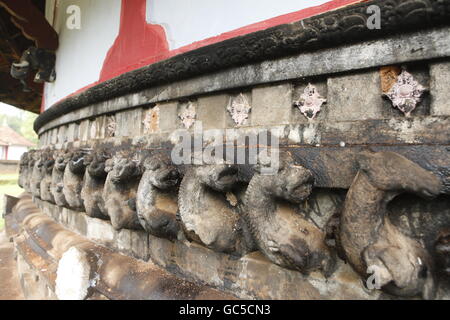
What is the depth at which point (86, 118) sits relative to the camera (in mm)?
2533

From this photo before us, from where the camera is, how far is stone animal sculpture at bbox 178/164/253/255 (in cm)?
121

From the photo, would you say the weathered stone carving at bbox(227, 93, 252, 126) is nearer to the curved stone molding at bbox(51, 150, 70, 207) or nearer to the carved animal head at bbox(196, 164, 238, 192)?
the carved animal head at bbox(196, 164, 238, 192)

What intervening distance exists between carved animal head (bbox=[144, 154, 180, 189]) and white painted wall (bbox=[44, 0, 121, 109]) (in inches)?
52.8

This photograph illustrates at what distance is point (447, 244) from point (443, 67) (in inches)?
21.4

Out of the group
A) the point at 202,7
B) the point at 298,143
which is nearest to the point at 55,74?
the point at 202,7

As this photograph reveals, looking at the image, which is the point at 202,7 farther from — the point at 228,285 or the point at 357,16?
the point at 228,285

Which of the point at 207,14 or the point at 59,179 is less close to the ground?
the point at 207,14

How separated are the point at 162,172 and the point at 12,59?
16.7 feet

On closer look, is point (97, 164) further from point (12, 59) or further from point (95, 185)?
point (12, 59)

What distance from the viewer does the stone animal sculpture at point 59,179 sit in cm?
236

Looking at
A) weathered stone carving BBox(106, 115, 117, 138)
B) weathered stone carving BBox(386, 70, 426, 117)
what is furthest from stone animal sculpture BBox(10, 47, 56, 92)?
weathered stone carving BBox(386, 70, 426, 117)

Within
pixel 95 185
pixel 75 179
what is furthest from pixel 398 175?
pixel 75 179

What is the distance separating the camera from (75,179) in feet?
7.28

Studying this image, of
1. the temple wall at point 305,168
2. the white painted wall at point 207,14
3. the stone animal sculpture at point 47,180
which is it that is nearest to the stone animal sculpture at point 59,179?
the stone animal sculpture at point 47,180
